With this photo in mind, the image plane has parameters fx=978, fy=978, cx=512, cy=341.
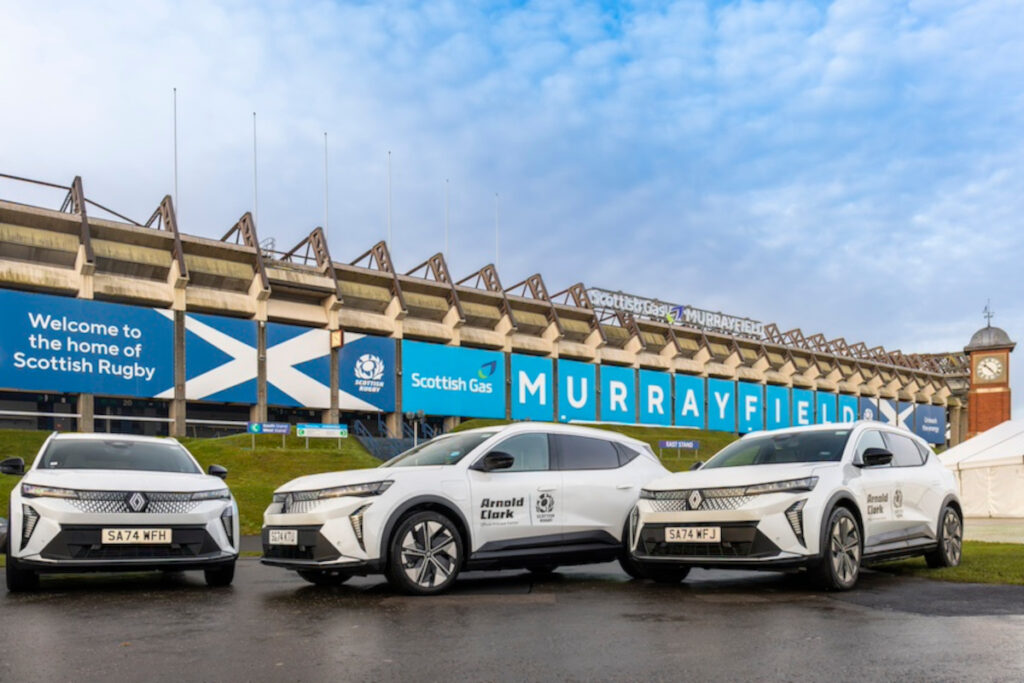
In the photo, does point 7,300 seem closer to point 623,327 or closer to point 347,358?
point 347,358

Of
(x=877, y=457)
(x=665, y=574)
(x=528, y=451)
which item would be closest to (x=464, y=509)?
(x=528, y=451)

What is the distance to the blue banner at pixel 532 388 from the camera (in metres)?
63.8

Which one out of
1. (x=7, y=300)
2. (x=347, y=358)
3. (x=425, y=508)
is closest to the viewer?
(x=425, y=508)

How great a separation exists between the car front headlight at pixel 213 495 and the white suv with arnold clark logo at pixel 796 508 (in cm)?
415

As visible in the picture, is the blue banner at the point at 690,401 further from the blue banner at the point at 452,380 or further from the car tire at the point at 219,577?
the car tire at the point at 219,577

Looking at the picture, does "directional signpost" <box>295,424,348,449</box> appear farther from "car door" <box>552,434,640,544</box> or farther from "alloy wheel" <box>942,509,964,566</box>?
"alloy wheel" <box>942,509,964,566</box>

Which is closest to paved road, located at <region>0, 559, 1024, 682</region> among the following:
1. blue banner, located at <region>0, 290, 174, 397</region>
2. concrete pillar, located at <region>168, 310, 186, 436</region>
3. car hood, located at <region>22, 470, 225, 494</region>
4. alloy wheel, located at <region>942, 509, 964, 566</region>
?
car hood, located at <region>22, 470, 225, 494</region>

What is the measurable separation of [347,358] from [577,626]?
161ft

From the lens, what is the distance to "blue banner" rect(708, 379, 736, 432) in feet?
259

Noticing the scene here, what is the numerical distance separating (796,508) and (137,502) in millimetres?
6124

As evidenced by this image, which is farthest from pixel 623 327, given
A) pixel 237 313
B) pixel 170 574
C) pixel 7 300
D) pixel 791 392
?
pixel 170 574

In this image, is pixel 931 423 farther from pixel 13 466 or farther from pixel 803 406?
pixel 13 466

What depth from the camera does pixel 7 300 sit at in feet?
140

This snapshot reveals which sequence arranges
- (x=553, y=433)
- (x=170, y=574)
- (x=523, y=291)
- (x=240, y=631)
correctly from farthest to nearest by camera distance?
(x=523, y=291), (x=170, y=574), (x=553, y=433), (x=240, y=631)
